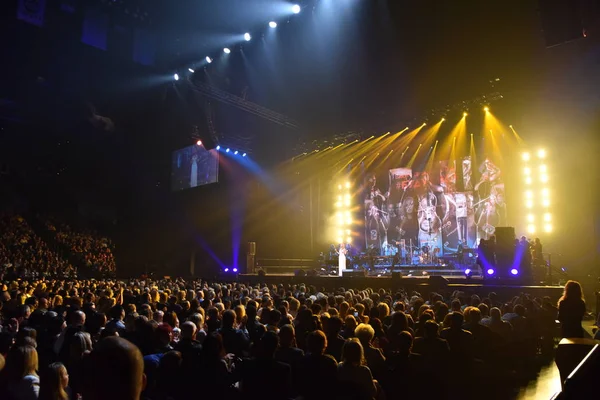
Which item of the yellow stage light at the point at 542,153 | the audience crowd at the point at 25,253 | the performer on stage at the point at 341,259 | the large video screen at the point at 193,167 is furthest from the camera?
the large video screen at the point at 193,167

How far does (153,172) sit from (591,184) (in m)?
24.3

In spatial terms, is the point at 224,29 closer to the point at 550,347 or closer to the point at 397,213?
the point at 397,213

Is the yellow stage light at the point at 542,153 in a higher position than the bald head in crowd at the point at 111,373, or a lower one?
higher

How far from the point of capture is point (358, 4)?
16375mm

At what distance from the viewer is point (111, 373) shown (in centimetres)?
137

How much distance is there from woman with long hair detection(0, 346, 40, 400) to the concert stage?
12.4 metres

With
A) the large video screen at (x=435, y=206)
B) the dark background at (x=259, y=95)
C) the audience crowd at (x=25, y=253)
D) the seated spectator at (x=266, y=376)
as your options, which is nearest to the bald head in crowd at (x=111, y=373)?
the seated spectator at (x=266, y=376)

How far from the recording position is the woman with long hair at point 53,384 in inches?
116

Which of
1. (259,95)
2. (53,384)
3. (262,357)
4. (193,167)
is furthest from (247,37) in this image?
(53,384)

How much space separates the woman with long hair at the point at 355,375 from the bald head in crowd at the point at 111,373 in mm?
2447

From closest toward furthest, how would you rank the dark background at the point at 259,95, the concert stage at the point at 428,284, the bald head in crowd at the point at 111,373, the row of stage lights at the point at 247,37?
the bald head in crowd at the point at 111,373
the concert stage at the point at 428,284
the dark background at the point at 259,95
the row of stage lights at the point at 247,37

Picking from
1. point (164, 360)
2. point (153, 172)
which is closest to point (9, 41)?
point (153, 172)

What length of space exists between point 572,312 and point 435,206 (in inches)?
709

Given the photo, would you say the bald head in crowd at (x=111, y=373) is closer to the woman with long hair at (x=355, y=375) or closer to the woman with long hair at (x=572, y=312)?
the woman with long hair at (x=355, y=375)
